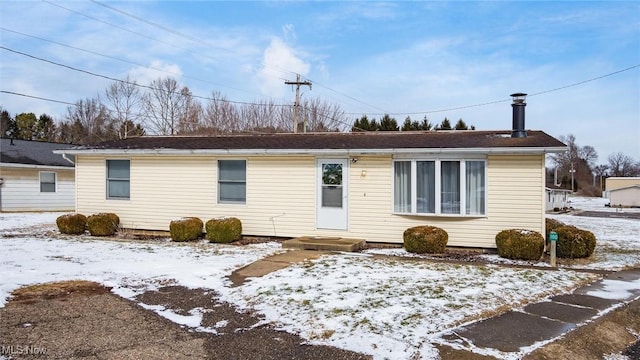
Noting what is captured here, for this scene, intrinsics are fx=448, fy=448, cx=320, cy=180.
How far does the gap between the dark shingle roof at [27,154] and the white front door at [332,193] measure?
53.4ft

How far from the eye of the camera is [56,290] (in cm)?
665

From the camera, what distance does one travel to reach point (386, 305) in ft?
19.1

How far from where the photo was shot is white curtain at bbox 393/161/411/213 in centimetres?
1131

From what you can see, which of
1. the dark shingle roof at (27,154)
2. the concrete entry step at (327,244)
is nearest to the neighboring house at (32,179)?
the dark shingle roof at (27,154)

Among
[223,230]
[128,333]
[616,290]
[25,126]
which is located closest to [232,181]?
[223,230]

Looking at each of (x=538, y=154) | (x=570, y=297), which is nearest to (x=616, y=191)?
(x=538, y=154)

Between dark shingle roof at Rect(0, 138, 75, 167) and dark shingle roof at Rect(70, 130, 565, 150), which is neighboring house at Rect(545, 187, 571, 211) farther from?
dark shingle roof at Rect(0, 138, 75, 167)

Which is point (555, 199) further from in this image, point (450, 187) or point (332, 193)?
point (332, 193)

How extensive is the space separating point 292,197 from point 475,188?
4715 millimetres

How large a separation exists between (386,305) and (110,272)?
501cm

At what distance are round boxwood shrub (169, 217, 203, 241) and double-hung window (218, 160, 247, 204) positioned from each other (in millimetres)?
1115

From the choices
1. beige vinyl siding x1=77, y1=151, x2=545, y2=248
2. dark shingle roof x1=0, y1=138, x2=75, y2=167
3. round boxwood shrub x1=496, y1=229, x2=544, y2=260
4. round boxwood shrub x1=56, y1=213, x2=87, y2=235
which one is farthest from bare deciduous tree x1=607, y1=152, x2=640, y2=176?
round boxwood shrub x1=56, y1=213, x2=87, y2=235

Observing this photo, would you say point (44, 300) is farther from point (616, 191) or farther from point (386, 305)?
point (616, 191)

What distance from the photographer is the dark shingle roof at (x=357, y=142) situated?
10.8 m
